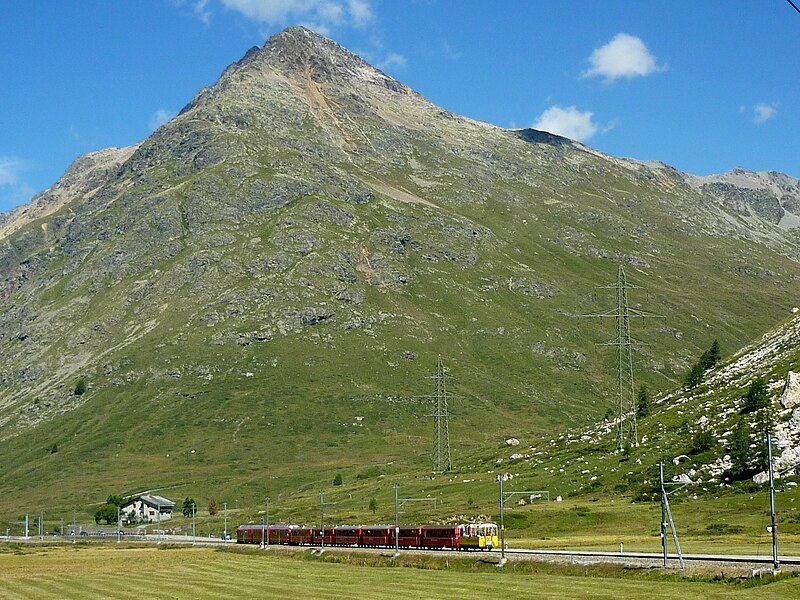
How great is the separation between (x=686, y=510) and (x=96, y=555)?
266 feet

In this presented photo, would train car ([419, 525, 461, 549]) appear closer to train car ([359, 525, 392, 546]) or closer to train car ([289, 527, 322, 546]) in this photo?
train car ([359, 525, 392, 546])

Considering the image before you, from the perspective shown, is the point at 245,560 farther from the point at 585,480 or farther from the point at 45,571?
the point at 585,480

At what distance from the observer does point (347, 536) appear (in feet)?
420

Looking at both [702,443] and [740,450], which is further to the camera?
[702,443]

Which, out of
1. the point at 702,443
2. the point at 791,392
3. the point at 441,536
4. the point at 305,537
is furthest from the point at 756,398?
the point at 305,537

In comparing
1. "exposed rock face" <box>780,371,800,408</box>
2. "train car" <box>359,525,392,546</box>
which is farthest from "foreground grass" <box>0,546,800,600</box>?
"exposed rock face" <box>780,371,800,408</box>

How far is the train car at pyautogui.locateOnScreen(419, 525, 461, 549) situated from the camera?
111 metres

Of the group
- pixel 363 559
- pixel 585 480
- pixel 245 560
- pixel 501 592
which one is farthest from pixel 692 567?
pixel 585 480

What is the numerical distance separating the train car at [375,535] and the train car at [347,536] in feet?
2.74

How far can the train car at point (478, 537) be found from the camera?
4294 inches

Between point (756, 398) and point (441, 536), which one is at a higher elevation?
point (756, 398)

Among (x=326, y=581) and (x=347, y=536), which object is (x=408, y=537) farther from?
(x=326, y=581)

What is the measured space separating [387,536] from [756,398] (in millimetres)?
67681

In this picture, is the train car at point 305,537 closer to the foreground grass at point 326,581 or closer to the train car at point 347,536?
the train car at point 347,536
